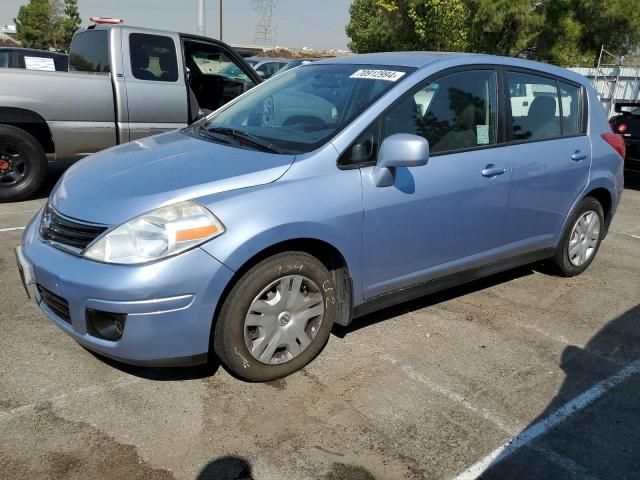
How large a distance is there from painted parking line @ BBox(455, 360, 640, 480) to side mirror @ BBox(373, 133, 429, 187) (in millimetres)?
1462

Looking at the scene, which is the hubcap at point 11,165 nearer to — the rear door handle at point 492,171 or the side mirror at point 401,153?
the side mirror at point 401,153

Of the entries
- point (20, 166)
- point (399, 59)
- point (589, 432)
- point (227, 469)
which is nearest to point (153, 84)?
point (20, 166)

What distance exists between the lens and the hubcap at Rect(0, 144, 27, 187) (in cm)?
633

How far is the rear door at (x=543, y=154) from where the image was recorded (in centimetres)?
399

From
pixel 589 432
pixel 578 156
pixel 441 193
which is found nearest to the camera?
pixel 589 432

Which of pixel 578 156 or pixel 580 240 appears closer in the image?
pixel 578 156

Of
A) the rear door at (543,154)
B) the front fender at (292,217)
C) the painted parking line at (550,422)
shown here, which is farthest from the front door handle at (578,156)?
the front fender at (292,217)

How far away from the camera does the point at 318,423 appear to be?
2795mm

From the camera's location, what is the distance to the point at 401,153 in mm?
3080

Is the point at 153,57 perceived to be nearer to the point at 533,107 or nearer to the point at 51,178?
the point at 51,178

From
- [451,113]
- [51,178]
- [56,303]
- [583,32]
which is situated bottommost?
[51,178]

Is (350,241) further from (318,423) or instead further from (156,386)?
(156,386)

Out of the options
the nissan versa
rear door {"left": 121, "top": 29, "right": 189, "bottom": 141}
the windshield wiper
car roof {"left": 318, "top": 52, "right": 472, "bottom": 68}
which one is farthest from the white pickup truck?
car roof {"left": 318, "top": 52, "right": 472, "bottom": 68}

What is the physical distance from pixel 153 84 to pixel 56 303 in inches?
180
